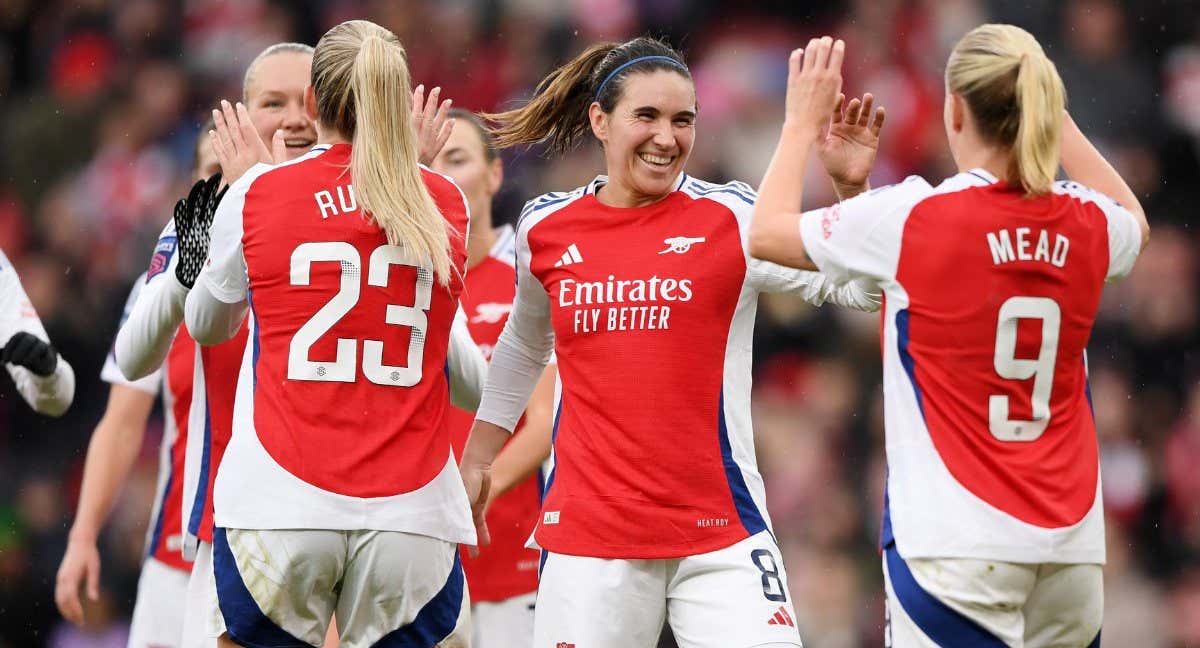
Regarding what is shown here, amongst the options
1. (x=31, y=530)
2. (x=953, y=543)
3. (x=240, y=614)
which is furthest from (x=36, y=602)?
(x=953, y=543)

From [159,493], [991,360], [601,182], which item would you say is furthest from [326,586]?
[159,493]

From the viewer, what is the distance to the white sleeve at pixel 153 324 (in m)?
4.54

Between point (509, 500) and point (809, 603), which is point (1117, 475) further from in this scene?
point (509, 500)

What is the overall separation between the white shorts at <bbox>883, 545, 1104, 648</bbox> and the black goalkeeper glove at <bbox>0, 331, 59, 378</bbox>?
3.14 meters

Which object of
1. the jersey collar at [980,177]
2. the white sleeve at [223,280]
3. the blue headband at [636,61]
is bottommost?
the white sleeve at [223,280]

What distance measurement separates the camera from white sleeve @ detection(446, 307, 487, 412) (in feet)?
15.1

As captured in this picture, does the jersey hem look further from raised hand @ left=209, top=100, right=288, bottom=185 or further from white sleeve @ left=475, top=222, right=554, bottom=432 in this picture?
raised hand @ left=209, top=100, right=288, bottom=185

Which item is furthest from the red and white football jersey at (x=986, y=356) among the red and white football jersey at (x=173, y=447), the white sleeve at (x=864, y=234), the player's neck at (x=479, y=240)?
the red and white football jersey at (x=173, y=447)

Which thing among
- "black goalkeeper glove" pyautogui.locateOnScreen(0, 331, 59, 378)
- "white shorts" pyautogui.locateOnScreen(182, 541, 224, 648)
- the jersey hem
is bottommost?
"white shorts" pyautogui.locateOnScreen(182, 541, 224, 648)

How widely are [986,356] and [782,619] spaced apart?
3.02 feet

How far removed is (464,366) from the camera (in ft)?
15.2

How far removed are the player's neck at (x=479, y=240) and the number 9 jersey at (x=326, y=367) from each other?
83.8 inches

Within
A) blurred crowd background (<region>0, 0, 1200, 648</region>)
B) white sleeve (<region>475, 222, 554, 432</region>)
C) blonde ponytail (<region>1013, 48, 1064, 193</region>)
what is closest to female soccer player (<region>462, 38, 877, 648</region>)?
white sleeve (<region>475, 222, 554, 432</region>)

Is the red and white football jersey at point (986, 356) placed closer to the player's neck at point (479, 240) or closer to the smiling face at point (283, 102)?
the smiling face at point (283, 102)
